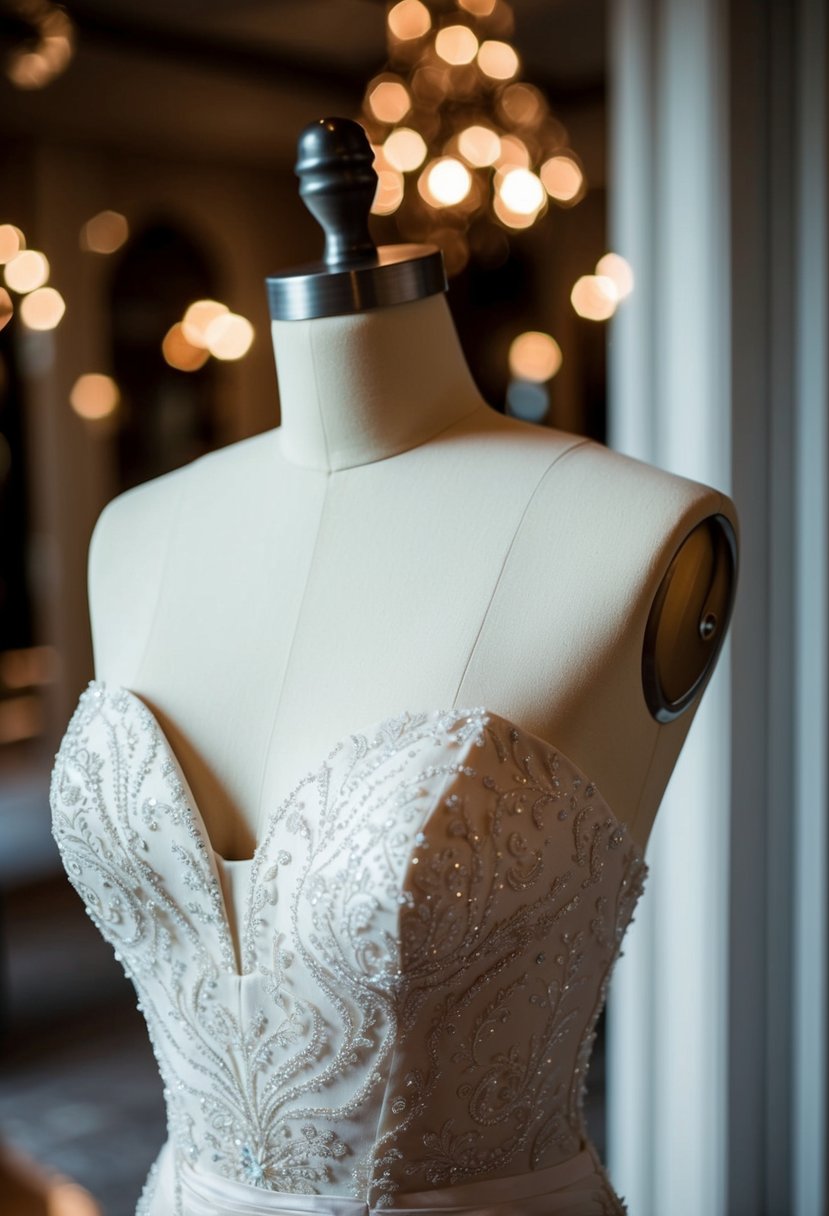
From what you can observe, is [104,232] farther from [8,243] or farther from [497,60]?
[497,60]

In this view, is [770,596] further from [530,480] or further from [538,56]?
[538,56]

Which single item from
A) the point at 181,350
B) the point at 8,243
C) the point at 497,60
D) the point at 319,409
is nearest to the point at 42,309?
the point at 8,243

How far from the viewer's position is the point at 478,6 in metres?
3.63

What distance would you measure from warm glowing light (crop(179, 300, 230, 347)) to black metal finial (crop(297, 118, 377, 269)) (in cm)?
626

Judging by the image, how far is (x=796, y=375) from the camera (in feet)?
7.95

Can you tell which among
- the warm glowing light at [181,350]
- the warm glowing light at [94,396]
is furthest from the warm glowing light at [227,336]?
the warm glowing light at [94,396]

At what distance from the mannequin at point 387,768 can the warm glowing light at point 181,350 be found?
21.1 feet

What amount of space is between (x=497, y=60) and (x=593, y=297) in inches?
117

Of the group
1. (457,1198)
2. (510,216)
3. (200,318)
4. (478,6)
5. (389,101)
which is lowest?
(457,1198)

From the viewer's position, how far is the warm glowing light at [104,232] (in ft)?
23.0

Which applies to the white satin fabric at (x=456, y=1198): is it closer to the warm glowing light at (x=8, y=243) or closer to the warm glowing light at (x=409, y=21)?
the warm glowing light at (x=409, y=21)

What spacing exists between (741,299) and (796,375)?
21 centimetres

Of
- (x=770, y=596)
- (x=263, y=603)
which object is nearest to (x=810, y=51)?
(x=770, y=596)

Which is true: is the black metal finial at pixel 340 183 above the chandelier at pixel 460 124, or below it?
below
